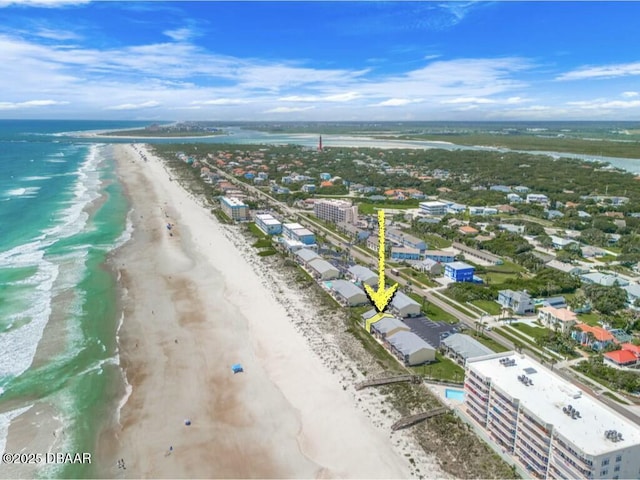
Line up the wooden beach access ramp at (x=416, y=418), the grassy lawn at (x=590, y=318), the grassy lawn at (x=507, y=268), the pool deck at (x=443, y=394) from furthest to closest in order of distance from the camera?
1. the grassy lawn at (x=507, y=268)
2. the grassy lawn at (x=590, y=318)
3. the pool deck at (x=443, y=394)
4. the wooden beach access ramp at (x=416, y=418)

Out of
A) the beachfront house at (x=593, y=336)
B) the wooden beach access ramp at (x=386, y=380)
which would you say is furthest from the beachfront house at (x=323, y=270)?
the beachfront house at (x=593, y=336)

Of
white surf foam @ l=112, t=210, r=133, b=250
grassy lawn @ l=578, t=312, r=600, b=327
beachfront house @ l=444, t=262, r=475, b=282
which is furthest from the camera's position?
white surf foam @ l=112, t=210, r=133, b=250

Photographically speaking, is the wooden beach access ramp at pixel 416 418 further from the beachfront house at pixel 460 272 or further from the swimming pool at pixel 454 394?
the beachfront house at pixel 460 272

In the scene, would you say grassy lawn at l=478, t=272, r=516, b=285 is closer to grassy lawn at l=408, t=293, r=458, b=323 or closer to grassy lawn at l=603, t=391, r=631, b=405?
grassy lawn at l=408, t=293, r=458, b=323

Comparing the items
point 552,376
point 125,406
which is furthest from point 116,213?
point 552,376

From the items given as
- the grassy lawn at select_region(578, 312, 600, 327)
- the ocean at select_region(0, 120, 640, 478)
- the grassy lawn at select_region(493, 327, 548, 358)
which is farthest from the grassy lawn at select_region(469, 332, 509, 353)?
the ocean at select_region(0, 120, 640, 478)

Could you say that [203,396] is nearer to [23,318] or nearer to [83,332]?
[83,332]

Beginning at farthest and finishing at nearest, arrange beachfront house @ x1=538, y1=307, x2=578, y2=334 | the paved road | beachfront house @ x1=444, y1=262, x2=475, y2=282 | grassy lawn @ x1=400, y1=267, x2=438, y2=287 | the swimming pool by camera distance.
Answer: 1. beachfront house @ x1=444, y1=262, x2=475, y2=282
2. grassy lawn @ x1=400, y1=267, x2=438, y2=287
3. beachfront house @ x1=538, y1=307, x2=578, y2=334
4. the swimming pool
5. the paved road
